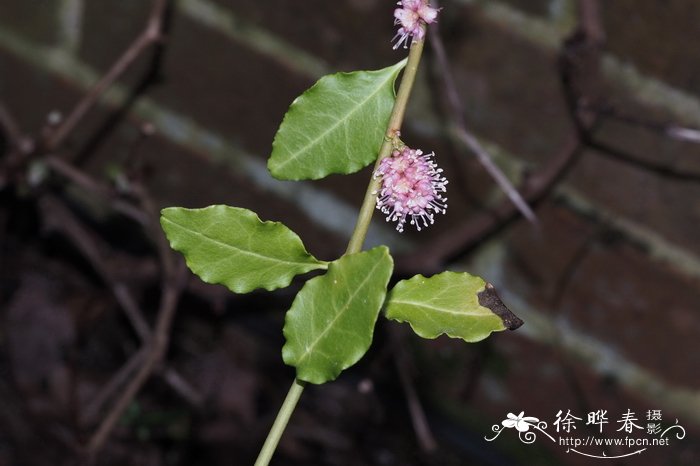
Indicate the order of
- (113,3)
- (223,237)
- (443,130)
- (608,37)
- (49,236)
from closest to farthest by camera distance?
1. (223,237)
2. (608,37)
3. (443,130)
4. (113,3)
5. (49,236)


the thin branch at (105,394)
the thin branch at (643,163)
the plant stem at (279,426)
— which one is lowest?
the thin branch at (105,394)

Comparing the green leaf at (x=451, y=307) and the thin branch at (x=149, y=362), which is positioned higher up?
the green leaf at (x=451, y=307)

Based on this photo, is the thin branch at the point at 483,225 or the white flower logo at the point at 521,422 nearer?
the thin branch at the point at 483,225

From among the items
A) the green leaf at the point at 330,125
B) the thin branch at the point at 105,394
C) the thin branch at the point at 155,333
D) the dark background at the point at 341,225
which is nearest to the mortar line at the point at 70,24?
the dark background at the point at 341,225

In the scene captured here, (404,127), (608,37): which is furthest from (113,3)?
(608,37)

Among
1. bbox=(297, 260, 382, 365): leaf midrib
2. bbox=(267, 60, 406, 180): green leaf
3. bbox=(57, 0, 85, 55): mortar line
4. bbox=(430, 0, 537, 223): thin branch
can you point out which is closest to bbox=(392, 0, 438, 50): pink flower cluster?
bbox=(267, 60, 406, 180): green leaf

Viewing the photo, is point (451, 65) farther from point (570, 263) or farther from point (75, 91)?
point (75, 91)

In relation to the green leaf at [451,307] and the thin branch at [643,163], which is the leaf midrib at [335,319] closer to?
the green leaf at [451,307]

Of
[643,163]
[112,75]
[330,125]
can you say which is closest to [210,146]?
[112,75]
